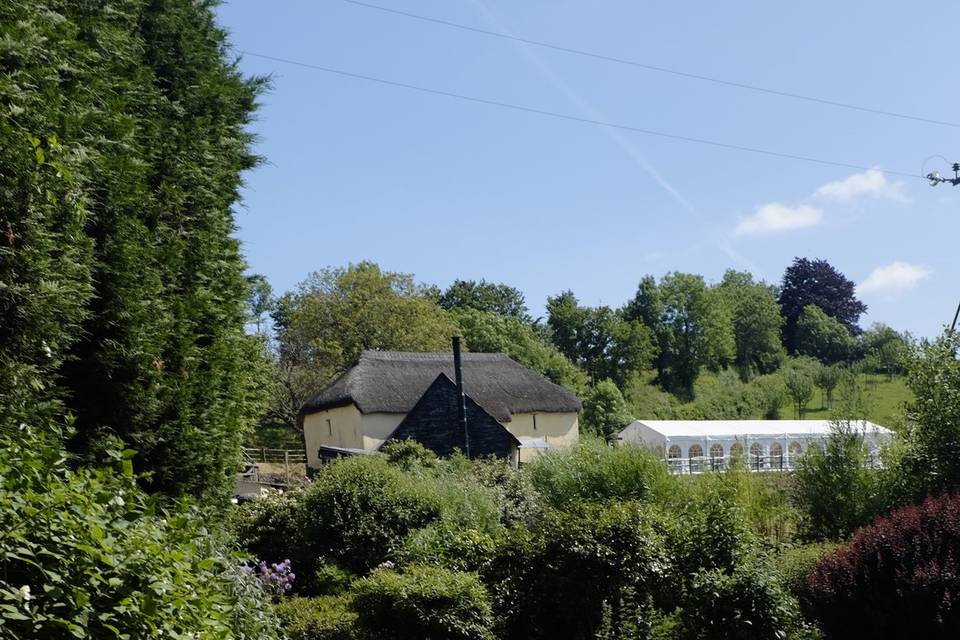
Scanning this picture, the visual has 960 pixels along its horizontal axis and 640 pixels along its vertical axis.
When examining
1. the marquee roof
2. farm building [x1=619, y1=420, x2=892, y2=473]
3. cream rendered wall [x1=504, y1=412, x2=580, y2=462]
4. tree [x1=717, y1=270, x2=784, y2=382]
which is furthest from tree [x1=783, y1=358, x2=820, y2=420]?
cream rendered wall [x1=504, y1=412, x2=580, y2=462]

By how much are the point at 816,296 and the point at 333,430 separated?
6073 cm

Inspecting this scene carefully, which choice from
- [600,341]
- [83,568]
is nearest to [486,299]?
[600,341]

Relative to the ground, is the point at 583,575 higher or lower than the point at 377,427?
lower

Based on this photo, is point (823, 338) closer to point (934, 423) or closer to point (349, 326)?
point (349, 326)

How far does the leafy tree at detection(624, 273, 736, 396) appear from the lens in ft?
246

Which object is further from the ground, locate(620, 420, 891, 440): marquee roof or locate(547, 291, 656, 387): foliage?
locate(547, 291, 656, 387): foliage

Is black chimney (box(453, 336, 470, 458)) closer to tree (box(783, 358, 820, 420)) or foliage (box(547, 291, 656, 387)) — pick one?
tree (box(783, 358, 820, 420))

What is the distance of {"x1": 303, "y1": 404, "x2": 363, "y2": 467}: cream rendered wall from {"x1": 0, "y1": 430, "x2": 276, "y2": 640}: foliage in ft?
106

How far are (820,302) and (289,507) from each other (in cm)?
7873

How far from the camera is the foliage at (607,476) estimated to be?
643 inches

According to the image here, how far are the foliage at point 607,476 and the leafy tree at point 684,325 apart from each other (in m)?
57.4

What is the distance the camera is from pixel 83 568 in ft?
11.7

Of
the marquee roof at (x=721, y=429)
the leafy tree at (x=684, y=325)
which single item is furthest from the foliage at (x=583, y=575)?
the leafy tree at (x=684, y=325)

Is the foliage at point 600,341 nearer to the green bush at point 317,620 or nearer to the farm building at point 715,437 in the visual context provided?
the farm building at point 715,437
